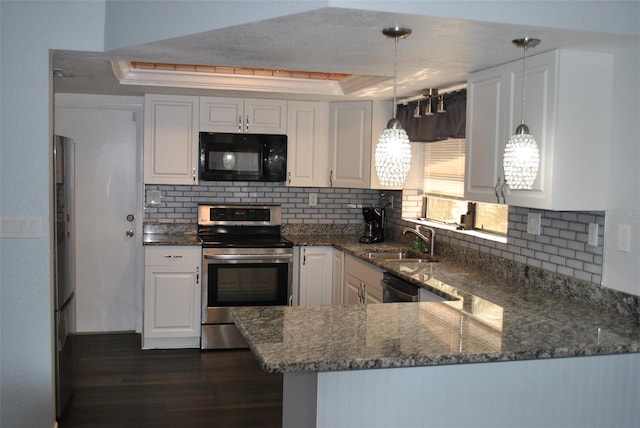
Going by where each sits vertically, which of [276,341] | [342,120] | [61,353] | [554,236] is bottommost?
[61,353]

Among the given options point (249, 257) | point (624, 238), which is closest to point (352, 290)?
point (249, 257)

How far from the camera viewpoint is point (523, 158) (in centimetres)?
264

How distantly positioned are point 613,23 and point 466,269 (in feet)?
6.22

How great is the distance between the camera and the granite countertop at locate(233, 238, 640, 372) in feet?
7.24

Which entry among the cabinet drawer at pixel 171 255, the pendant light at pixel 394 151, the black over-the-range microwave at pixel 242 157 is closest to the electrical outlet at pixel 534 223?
the pendant light at pixel 394 151

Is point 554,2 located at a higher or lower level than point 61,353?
higher

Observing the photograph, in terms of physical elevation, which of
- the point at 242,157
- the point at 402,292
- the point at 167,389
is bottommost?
the point at 167,389

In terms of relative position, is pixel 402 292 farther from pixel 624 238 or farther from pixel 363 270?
pixel 624 238

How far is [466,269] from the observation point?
4125 mm

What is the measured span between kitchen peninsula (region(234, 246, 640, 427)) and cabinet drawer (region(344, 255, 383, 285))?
159cm

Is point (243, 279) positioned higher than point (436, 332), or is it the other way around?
point (436, 332)

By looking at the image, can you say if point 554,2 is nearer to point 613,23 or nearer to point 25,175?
point 613,23

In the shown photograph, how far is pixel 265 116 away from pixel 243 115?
188 millimetres

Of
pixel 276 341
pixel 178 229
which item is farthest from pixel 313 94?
pixel 276 341
